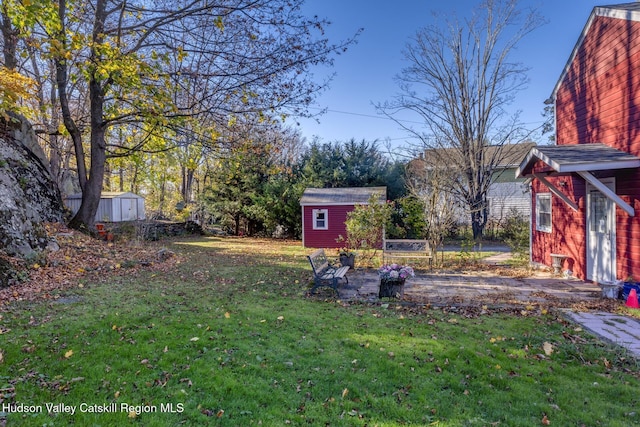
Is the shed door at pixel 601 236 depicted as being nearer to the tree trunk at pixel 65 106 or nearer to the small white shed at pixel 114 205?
the tree trunk at pixel 65 106

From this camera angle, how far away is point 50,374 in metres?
3.26

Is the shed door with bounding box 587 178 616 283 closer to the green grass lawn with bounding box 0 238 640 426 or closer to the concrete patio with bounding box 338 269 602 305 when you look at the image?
the concrete patio with bounding box 338 269 602 305

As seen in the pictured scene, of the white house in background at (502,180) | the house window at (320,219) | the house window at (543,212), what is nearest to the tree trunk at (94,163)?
the house window at (320,219)

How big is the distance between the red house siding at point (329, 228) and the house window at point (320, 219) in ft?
0.33

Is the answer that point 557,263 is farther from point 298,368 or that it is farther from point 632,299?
point 298,368

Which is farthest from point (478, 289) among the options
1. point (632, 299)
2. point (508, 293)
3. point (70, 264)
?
point (70, 264)

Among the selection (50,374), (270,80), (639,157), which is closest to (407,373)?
(50,374)

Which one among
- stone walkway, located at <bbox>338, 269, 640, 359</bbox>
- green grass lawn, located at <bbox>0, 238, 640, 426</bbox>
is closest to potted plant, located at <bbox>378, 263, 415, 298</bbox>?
stone walkway, located at <bbox>338, 269, 640, 359</bbox>

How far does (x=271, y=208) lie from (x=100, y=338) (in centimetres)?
1583

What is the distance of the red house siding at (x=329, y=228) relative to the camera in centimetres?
1648

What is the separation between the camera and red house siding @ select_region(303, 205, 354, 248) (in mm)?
16484

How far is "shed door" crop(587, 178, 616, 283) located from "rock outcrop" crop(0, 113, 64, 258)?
12342 millimetres

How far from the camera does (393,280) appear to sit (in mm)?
6438

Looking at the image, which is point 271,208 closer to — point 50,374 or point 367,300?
point 367,300
